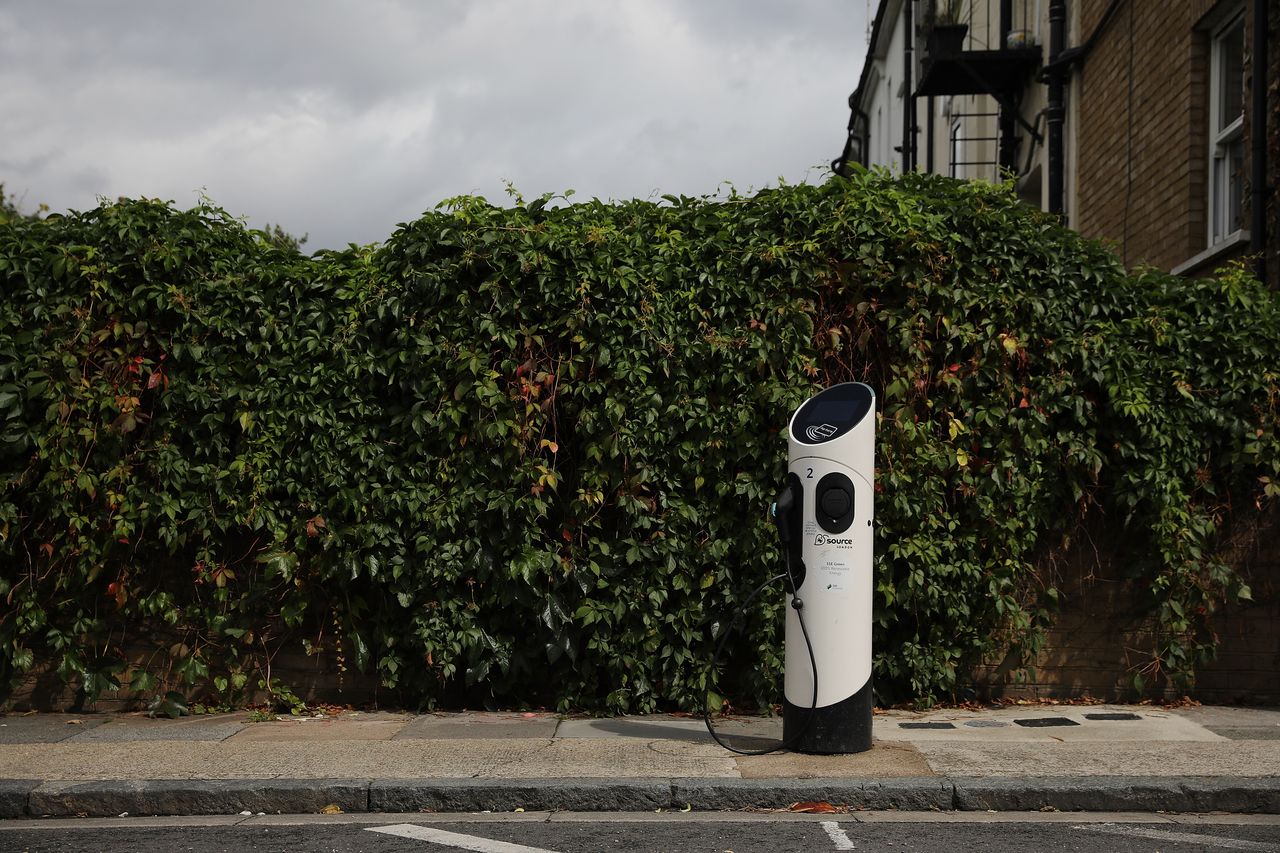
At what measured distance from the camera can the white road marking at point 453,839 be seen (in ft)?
16.8

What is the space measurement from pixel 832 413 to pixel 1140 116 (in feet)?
21.0

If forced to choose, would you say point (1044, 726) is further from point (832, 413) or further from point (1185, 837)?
point (832, 413)

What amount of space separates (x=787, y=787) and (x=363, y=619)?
11.0ft

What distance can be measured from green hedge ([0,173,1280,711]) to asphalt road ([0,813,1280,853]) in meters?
2.12

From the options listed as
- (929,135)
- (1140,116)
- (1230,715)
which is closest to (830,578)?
(1230,715)

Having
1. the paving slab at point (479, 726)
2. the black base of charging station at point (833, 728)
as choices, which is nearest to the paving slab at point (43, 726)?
the paving slab at point (479, 726)

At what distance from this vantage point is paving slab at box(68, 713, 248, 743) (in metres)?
7.16

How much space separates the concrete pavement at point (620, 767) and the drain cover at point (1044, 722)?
0.01m

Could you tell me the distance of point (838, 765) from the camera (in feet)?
20.5

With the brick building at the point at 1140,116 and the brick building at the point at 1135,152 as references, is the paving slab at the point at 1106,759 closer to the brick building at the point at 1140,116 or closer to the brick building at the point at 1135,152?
the brick building at the point at 1135,152

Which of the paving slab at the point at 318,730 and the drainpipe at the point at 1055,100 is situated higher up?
the drainpipe at the point at 1055,100

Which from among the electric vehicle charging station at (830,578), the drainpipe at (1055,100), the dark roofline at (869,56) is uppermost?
the dark roofline at (869,56)

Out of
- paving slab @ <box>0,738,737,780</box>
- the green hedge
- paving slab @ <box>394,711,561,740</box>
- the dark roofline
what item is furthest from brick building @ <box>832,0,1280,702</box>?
the dark roofline

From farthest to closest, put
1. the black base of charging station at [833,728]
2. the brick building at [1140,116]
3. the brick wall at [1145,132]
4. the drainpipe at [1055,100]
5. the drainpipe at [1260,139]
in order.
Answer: the drainpipe at [1055,100], the brick wall at [1145,132], the brick building at [1140,116], the drainpipe at [1260,139], the black base of charging station at [833,728]
